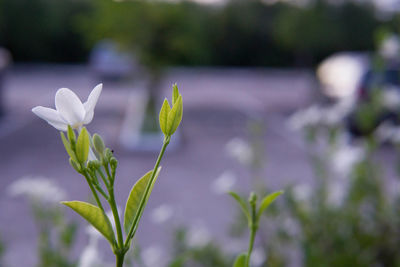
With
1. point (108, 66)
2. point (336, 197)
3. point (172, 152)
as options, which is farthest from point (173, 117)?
point (108, 66)

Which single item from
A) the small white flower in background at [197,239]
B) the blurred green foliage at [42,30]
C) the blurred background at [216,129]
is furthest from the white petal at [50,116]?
the blurred green foliage at [42,30]

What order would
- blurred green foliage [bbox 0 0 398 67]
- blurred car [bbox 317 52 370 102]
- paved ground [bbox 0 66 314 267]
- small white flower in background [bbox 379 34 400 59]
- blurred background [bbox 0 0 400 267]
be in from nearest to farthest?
Result: blurred background [bbox 0 0 400 267], small white flower in background [bbox 379 34 400 59], paved ground [bbox 0 66 314 267], blurred car [bbox 317 52 370 102], blurred green foliage [bbox 0 0 398 67]

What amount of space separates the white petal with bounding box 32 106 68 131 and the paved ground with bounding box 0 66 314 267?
2.21 m

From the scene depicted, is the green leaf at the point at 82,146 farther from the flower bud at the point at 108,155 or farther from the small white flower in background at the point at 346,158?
the small white flower in background at the point at 346,158

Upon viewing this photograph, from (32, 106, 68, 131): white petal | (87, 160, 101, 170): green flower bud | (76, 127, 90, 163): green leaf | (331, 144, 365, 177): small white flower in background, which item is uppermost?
(331, 144, 365, 177): small white flower in background

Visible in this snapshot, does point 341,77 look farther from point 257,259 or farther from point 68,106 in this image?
point 68,106

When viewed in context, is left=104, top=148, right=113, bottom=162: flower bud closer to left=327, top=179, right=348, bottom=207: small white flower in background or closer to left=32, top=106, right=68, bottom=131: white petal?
left=32, top=106, right=68, bottom=131: white petal

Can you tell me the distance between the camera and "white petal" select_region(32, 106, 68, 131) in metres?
0.56

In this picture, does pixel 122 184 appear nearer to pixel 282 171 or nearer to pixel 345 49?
pixel 282 171

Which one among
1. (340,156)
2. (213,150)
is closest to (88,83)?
(213,150)

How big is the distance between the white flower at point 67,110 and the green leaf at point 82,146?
0.11ft

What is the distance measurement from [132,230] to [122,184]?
5.48m

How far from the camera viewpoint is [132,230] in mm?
565

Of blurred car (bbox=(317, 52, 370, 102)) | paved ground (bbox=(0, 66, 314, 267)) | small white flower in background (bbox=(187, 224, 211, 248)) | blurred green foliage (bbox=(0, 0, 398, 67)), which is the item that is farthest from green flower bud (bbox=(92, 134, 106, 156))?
blurred green foliage (bbox=(0, 0, 398, 67))
